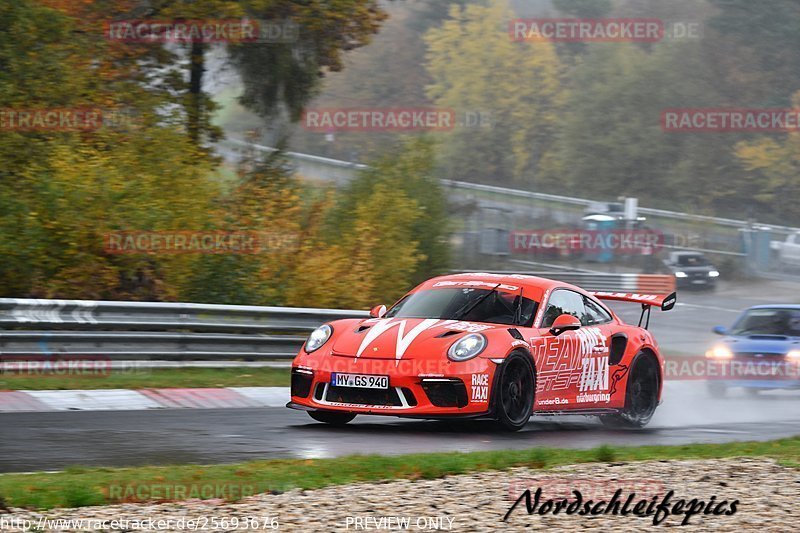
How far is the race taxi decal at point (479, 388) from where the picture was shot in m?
10.1

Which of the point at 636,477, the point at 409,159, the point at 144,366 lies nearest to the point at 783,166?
the point at 409,159

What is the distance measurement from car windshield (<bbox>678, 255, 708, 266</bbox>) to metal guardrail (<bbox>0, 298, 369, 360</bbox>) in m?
30.4

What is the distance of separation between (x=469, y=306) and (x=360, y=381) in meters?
1.48

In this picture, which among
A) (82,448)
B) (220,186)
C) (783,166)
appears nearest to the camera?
(82,448)

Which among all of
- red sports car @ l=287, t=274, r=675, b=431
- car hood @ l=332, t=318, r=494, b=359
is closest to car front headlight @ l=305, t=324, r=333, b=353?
red sports car @ l=287, t=274, r=675, b=431

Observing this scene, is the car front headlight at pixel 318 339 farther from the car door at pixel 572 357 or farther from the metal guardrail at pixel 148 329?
the metal guardrail at pixel 148 329

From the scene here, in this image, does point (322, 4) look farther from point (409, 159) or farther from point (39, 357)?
point (39, 357)

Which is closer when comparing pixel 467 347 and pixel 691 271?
pixel 467 347

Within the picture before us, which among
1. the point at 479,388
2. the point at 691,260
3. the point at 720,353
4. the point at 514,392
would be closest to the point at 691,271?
the point at 691,260

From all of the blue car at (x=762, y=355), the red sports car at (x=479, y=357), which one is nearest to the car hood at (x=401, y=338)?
the red sports car at (x=479, y=357)

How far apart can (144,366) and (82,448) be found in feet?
21.2

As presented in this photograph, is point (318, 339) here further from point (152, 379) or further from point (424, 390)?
point (152, 379)

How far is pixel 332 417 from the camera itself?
35.8 feet

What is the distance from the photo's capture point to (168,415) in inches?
450
